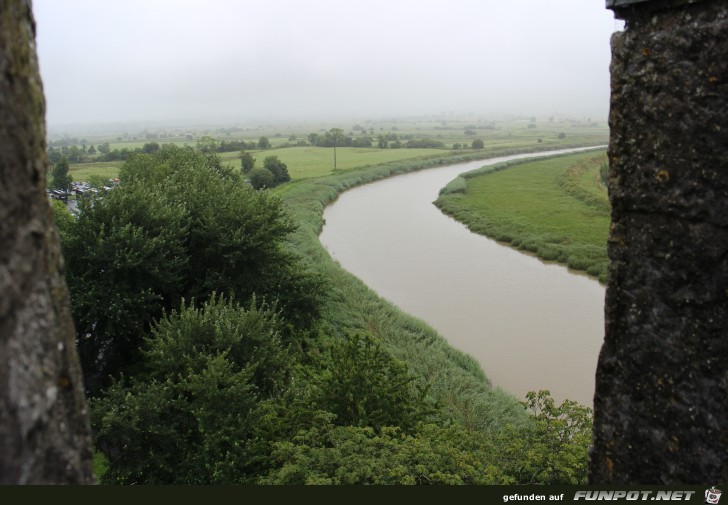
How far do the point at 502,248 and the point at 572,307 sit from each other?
352 inches

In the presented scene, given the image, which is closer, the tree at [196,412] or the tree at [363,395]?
the tree at [196,412]

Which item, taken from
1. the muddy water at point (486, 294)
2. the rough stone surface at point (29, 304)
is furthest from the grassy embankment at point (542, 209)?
the rough stone surface at point (29, 304)

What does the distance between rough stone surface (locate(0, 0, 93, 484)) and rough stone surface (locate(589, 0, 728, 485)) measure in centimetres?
250

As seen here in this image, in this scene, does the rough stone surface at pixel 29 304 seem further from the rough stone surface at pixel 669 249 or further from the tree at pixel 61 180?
the tree at pixel 61 180

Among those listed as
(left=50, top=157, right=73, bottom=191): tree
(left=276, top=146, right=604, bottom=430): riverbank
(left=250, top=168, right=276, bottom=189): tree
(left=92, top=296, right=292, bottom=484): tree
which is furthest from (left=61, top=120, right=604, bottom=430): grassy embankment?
Answer: (left=50, top=157, right=73, bottom=191): tree

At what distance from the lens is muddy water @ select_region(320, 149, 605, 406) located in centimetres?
1532

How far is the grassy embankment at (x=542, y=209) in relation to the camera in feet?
85.3

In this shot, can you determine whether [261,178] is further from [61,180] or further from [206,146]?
[61,180]

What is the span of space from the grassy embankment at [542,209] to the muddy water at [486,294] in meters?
0.90

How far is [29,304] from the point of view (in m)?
1.84

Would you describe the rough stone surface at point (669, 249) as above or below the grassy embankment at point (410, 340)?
above

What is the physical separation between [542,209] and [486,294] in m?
16.6

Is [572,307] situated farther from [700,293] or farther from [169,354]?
[700,293]

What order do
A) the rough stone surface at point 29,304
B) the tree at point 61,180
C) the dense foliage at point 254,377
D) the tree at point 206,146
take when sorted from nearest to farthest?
A: the rough stone surface at point 29,304, the dense foliage at point 254,377, the tree at point 61,180, the tree at point 206,146
